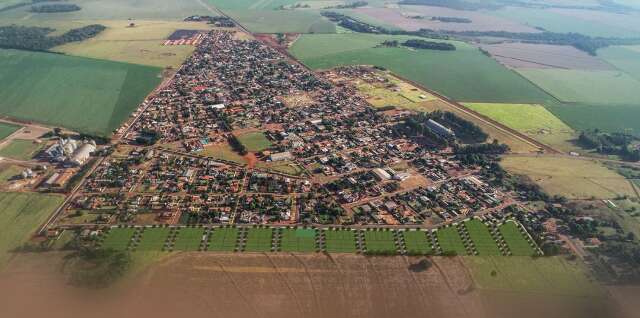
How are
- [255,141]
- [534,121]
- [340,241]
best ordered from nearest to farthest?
[340,241], [255,141], [534,121]

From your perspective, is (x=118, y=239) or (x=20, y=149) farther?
(x=20, y=149)

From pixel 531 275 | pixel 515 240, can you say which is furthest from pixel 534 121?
pixel 531 275

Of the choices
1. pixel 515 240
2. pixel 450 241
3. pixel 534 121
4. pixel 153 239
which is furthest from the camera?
pixel 534 121

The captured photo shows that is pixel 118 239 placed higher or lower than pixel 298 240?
lower

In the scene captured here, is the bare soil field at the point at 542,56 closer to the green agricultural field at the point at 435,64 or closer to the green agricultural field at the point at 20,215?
the green agricultural field at the point at 435,64

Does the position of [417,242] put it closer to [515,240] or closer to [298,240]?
[515,240]

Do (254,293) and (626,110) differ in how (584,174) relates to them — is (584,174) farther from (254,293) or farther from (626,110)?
(254,293)

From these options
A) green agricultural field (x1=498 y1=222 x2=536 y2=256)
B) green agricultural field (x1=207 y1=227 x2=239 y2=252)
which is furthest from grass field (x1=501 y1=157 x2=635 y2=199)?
green agricultural field (x1=207 y1=227 x2=239 y2=252)

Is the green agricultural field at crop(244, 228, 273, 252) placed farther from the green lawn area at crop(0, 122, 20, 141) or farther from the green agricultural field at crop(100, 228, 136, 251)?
the green lawn area at crop(0, 122, 20, 141)
